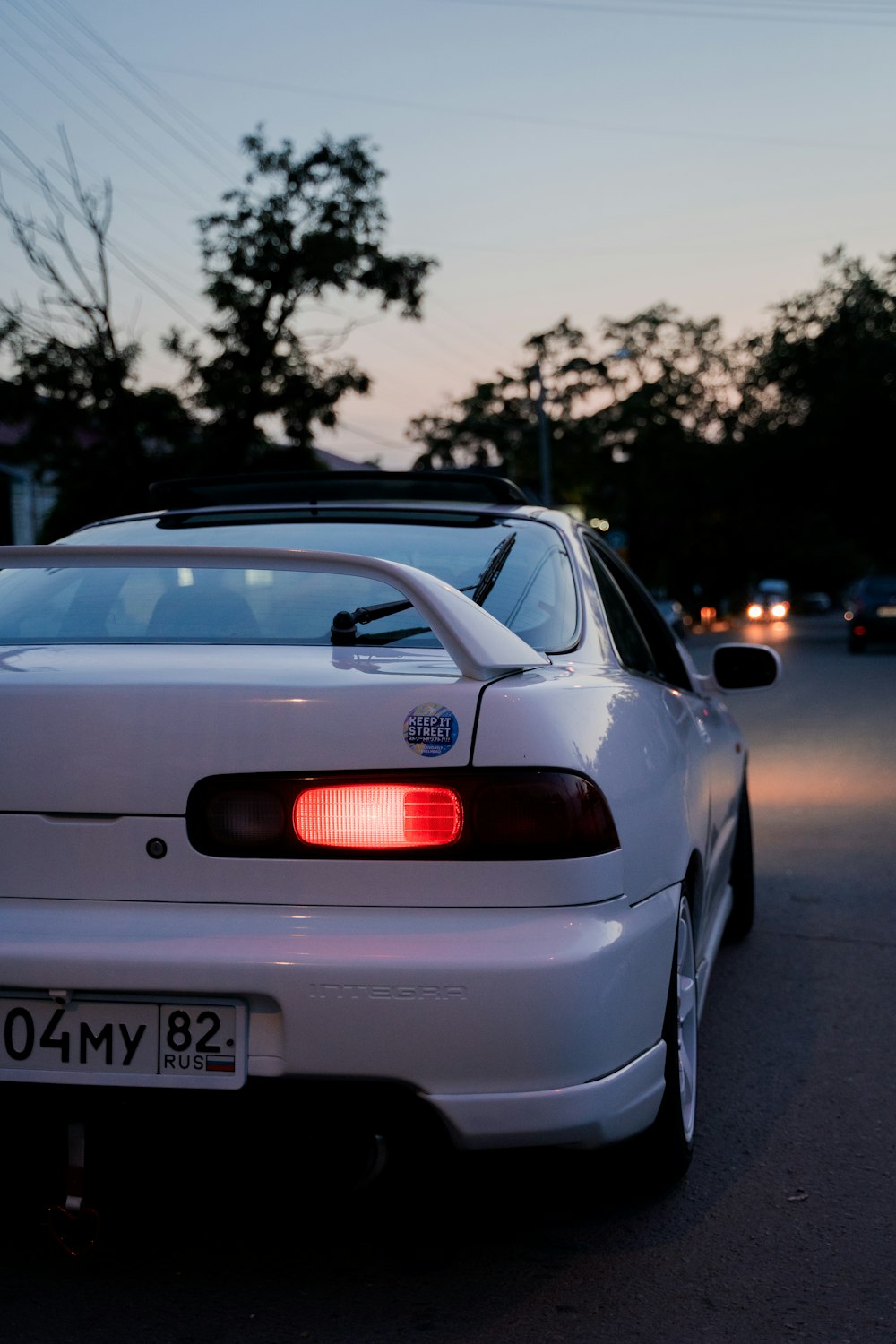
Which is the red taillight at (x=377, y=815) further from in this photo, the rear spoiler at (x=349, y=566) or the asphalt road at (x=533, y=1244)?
the asphalt road at (x=533, y=1244)

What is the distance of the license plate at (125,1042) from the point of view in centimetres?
273

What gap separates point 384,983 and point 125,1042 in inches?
17.9

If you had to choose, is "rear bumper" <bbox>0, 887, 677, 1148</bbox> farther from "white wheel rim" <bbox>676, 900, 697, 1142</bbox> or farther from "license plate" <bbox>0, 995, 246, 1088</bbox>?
"white wheel rim" <bbox>676, 900, 697, 1142</bbox>

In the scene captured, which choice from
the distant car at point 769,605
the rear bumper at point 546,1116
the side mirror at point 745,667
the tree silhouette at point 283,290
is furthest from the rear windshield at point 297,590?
the distant car at point 769,605

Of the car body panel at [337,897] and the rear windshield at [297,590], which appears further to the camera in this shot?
the rear windshield at [297,590]

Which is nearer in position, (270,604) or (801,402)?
(270,604)

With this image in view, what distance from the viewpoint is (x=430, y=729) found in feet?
9.21

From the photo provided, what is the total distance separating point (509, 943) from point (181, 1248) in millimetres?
975

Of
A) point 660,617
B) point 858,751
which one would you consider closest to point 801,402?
point 858,751

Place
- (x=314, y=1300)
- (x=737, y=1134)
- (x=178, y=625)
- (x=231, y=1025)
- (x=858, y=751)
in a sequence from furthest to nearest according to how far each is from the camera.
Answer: (x=858, y=751)
(x=737, y=1134)
(x=178, y=625)
(x=314, y=1300)
(x=231, y=1025)

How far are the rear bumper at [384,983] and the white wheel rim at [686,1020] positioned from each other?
66 centimetres

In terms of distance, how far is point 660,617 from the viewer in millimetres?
5141

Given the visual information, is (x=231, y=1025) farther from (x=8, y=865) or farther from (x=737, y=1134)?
(x=737, y=1134)

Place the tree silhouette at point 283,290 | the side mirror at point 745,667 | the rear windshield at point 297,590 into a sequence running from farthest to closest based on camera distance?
1. the tree silhouette at point 283,290
2. the side mirror at point 745,667
3. the rear windshield at point 297,590
